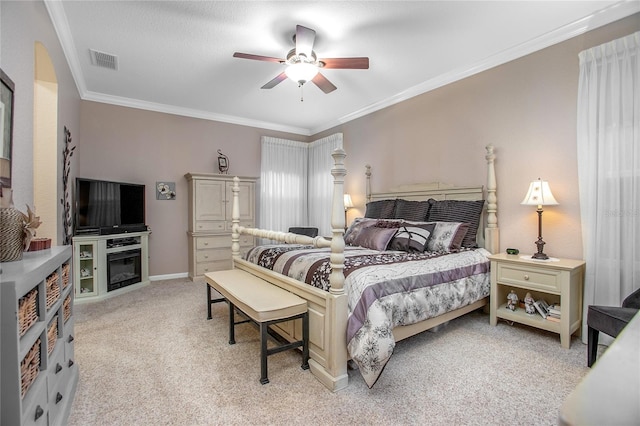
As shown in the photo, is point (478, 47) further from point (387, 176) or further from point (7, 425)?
point (7, 425)

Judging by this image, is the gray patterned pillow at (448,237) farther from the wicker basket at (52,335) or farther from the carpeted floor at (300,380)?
the wicker basket at (52,335)

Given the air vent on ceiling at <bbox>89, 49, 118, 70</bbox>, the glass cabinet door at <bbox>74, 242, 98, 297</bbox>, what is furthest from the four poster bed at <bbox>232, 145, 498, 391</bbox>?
the air vent on ceiling at <bbox>89, 49, 118, 70</bbox>

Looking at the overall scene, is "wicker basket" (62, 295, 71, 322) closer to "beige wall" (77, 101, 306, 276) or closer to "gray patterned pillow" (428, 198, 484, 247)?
"beige wall" (77, 101, 306, 276)

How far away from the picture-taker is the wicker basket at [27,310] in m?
1.12

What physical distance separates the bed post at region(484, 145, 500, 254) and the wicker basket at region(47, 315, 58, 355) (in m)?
3.57

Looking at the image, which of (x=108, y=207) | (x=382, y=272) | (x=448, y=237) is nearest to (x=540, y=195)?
(x=448, y=237)

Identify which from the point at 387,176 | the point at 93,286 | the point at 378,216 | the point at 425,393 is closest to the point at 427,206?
the point at 378,216

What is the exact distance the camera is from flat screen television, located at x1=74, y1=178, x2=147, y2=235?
3.86 meters

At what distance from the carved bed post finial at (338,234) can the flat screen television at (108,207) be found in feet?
11.3

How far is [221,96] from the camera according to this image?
447 centimetres

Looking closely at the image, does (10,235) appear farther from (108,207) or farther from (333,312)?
(108,207)

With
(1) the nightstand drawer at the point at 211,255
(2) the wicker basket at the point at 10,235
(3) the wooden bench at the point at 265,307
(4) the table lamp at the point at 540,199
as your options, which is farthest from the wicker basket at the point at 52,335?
(4) the table lamp at the point at 540,199

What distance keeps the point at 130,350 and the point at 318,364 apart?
1.56 m

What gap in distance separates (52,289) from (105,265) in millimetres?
2794
